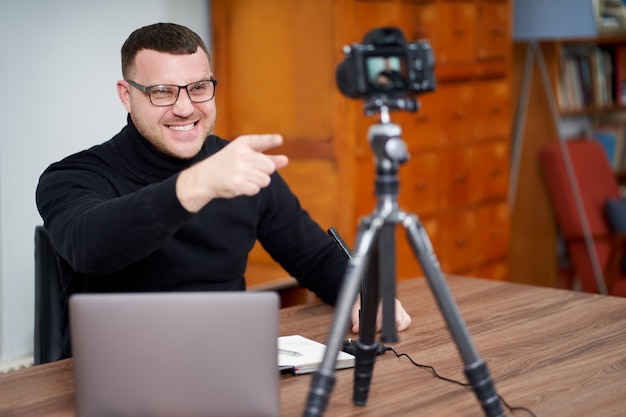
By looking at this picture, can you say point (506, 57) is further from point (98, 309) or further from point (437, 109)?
point (98, 309)

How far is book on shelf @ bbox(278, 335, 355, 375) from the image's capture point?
157cm

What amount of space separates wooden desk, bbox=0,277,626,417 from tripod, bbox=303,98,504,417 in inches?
8.1

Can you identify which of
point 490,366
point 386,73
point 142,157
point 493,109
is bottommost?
point 490,366

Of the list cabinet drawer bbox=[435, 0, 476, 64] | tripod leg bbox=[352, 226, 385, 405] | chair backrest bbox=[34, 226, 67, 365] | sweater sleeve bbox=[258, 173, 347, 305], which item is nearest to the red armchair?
cabinet drawer bbox=[435, 0, 476, 64]

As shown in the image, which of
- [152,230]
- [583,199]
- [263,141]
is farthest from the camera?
[583,199]

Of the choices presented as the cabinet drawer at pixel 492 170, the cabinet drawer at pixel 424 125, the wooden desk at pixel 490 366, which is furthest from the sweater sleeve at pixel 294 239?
the cabinet drawer at pixel 492 170

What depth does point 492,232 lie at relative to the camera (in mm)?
4340

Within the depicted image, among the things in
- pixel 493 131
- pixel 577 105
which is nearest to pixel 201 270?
pixel 493 131

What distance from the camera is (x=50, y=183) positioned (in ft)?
6.16

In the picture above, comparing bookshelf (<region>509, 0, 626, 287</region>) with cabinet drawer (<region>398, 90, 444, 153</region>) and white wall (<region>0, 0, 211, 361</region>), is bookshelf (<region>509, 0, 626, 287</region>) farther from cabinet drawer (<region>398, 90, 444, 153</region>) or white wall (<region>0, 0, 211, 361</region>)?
white wall (<region>0, 0, 211, 361</region>)

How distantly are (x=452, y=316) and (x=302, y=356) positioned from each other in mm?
472

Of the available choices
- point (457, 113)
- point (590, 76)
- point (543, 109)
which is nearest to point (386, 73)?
point (457, 113)

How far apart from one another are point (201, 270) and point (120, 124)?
1.49 m

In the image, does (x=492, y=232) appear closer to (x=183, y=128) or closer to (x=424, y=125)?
(x=424, y=125)
